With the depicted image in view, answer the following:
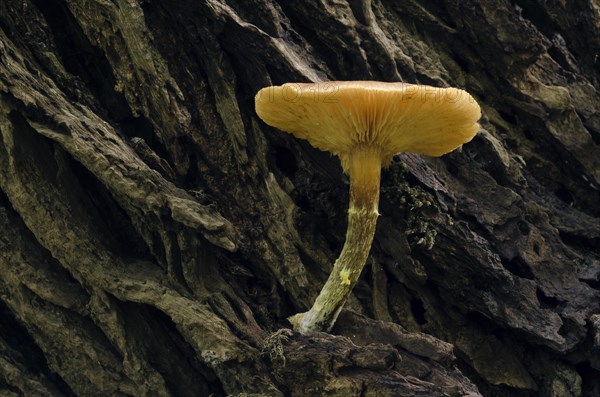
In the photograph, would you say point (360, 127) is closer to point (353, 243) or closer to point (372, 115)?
point (372, 115)

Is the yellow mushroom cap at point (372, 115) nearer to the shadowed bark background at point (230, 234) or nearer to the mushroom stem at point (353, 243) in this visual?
the mushroom stem at point (353, 243)

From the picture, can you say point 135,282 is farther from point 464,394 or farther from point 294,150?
point 464,394

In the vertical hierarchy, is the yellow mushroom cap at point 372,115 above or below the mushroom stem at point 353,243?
above

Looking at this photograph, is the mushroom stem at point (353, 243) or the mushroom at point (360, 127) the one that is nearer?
the mushroom at point (360, 127)

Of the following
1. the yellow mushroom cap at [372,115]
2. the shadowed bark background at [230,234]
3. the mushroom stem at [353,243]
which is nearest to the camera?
the yellow mushroom cap at [372,115]

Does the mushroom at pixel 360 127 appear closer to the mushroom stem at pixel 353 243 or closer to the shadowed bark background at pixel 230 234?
the mushroom stem at pixel 353 243

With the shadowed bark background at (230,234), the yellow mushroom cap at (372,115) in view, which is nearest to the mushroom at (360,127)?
the yellow mushroom cap at (372,115)

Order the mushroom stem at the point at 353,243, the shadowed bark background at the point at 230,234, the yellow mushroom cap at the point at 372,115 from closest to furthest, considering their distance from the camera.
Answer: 1. the yellow mushroom cap at the point at 372,115
2. the mushroom stem at the point at 353,243
3. the shadowed bark background at the point at 230,234

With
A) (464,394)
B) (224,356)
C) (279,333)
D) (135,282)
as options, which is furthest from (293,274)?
(464,394)
